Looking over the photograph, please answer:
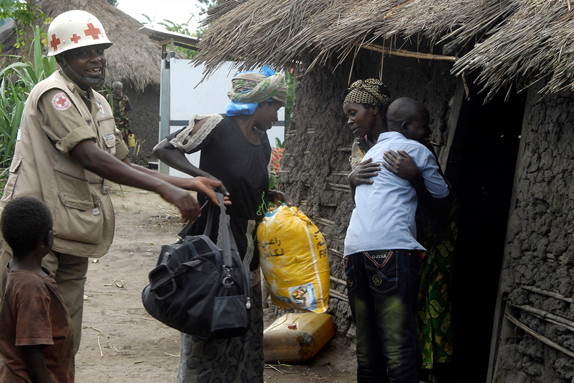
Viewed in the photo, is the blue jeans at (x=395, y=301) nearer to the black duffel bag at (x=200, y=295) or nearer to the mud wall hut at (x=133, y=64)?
the black duffel bag at (x=200, y=295)

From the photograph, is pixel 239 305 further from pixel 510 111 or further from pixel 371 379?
pixel 510 111

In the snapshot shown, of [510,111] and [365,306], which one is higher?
[510,111]

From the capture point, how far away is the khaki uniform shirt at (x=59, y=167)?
288cm

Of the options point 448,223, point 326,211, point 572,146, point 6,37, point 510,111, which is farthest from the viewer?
point 6,37

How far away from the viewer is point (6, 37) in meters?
16.2

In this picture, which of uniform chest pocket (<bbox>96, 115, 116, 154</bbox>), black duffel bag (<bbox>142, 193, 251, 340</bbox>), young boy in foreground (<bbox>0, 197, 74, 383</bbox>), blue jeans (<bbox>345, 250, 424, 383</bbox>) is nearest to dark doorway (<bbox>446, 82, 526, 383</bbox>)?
blue jeans (<bbox>345, 250, 424, 383</bbox>)

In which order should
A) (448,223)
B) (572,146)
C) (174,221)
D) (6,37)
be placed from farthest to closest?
(6,37), (174,221), (448,223), (572,146)

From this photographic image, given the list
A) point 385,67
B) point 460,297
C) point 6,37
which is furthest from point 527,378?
point 6,37

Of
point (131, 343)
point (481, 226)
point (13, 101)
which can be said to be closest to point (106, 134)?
point (131, 343)

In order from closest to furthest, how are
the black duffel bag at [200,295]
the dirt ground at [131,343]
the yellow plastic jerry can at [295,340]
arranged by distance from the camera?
the black duffel bag at [200,295], the dirt ground at [131,343], the yellow plastic jerry can at [295,340]

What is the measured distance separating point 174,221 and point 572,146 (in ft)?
24.8

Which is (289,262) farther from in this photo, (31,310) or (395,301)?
(31,310)

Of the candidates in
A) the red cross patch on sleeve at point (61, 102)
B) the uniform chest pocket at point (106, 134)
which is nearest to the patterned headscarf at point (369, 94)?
the uniform chest pocket at point (106, 134)

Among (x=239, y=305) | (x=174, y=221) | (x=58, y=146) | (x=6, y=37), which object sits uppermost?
(x=6, y=37)
